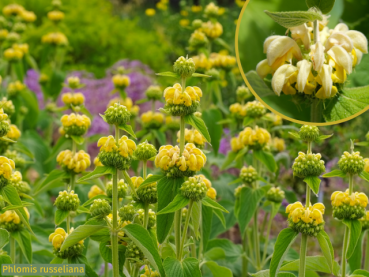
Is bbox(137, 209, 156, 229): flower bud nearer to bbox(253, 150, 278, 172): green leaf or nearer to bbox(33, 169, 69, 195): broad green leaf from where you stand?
bbox(33, 169, 69, 195): broad green leaf

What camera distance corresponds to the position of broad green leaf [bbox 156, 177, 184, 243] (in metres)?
0.83

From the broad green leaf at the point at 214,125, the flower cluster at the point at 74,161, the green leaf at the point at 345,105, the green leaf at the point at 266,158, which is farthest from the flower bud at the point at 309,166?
the broad green leaf at the point at 214,125

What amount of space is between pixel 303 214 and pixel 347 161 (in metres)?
0.17

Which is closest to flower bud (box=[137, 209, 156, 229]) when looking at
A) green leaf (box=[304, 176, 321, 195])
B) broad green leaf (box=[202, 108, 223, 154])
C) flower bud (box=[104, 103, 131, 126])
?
flower bud (box=[104, 103, 131, 126])

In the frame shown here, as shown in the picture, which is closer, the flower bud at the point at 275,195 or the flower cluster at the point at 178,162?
the flower cluster at the point at 178,162

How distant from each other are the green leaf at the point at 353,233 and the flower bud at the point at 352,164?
0.11m

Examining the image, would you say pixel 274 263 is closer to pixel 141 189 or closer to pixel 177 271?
pixel 177 271

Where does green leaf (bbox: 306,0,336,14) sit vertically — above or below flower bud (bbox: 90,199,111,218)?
above

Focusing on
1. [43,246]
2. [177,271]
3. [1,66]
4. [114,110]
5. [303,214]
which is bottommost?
[43,246]

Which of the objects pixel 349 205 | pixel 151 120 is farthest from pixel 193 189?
pixel 151 120

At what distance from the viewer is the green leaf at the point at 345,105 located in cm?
95

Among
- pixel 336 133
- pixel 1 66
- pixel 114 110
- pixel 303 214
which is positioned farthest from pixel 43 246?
pixel 336 133

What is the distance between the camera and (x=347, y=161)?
0.94m

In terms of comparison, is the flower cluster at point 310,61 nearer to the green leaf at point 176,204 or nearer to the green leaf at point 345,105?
the green leaf at point 345,105
